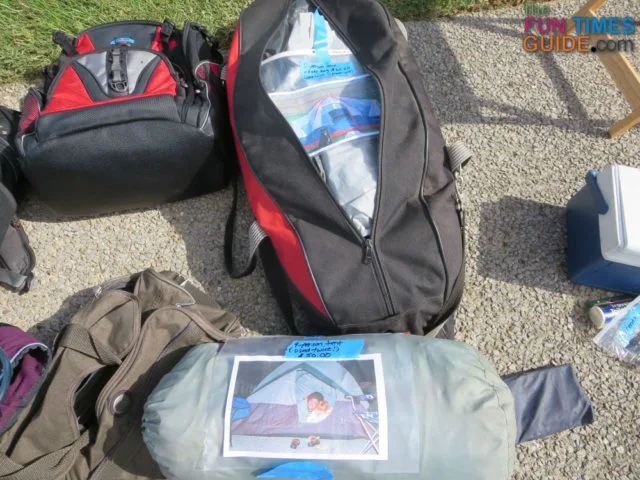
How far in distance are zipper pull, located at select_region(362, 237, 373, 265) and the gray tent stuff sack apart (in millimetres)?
271

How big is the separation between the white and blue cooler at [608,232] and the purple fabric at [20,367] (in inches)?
68.5

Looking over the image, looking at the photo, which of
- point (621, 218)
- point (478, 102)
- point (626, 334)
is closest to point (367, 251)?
point (621, 218)

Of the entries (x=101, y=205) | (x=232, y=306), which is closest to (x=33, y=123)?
(x=101, y=205)

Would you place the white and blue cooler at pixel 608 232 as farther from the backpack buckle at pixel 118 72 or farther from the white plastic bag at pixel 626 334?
the backpack buckle at pixel 118 72

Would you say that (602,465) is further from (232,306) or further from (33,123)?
(33,123)

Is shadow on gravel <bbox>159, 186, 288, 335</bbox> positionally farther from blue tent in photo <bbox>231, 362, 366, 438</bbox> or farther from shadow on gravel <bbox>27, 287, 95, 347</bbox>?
blue tent in photo <bbox>231, 362, 366, 438</bbox>

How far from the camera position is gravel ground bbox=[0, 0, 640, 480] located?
1551 mm

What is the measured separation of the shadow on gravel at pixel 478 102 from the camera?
2.04 meters

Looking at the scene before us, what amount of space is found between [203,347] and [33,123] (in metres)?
1.01

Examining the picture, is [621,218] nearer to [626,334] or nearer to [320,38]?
[626,334]

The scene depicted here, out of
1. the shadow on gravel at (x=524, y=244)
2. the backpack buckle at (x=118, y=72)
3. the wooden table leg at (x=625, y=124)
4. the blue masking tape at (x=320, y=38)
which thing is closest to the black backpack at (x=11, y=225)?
the backpack buckle at (x=118, y=72)

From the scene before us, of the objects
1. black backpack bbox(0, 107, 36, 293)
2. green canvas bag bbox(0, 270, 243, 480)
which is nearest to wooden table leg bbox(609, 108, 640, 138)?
green canvas bag bbox(0, 270, 243, 480)

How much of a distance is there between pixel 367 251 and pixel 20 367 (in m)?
1.03

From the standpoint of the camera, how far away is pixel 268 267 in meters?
1.63
